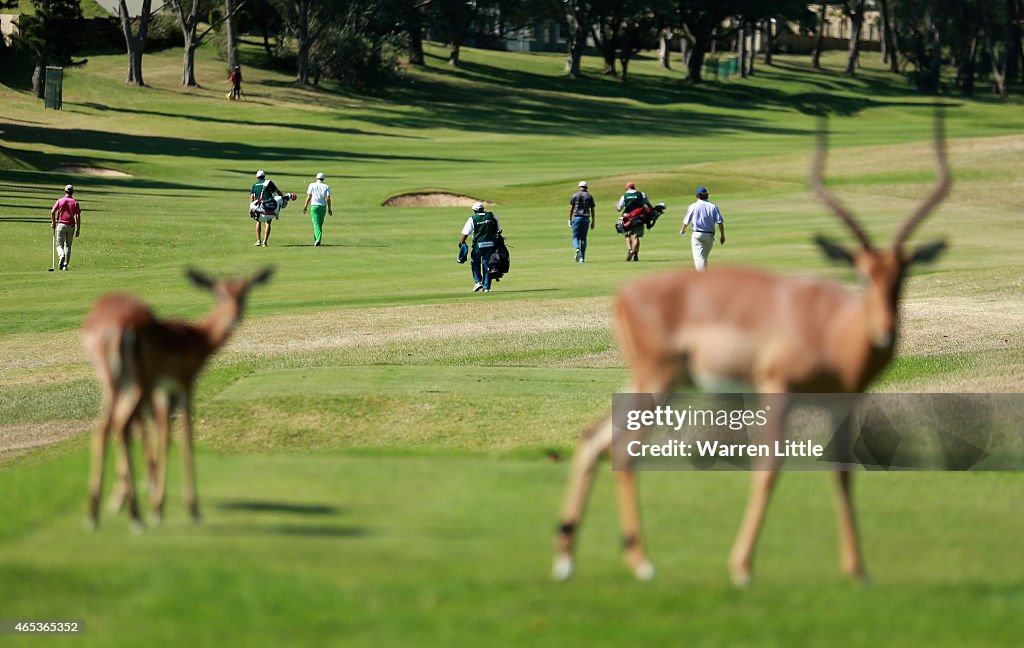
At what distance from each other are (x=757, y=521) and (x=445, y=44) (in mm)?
120964

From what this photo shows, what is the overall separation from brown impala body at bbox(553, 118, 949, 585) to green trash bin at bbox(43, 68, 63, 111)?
73212 mm

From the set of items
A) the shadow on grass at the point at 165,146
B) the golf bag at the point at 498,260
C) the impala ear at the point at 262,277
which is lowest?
the shadow on grass at the point at 165,146

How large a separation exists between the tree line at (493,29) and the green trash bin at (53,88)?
2.67 feet

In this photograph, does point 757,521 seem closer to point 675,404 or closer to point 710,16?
point 675,404

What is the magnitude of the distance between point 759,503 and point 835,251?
3.70 ft

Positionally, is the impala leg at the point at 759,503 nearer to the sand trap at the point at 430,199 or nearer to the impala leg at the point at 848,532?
the impala leg at the point at 848,532

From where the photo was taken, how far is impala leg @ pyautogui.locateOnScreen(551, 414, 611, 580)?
635 centimetres

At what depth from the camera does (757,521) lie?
6289mm

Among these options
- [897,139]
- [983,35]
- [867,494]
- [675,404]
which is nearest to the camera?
[867,494]

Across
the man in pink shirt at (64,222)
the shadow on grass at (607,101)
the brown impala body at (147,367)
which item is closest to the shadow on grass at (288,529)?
the brown impala body at (147,367)

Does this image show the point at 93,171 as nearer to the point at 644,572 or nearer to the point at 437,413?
the point at 437,413

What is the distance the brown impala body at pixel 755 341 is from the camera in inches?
249

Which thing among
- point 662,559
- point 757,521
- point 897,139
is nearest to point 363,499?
point 662,559

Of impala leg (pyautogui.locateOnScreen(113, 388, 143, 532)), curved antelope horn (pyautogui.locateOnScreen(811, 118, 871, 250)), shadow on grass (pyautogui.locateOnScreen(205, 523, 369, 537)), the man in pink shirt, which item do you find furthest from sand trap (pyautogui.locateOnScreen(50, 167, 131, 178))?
curved antelope horn (pyautogui.locateOnScreen(811, 118, 871, 250))
